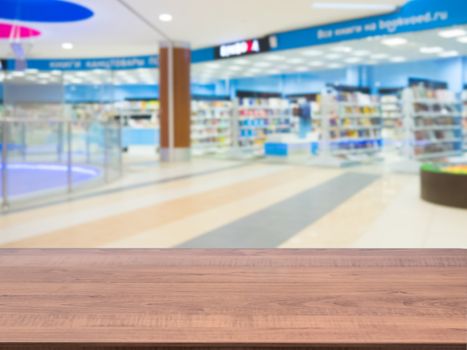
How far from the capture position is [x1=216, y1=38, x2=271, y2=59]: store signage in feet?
40.9

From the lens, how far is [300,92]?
22734 millimetres

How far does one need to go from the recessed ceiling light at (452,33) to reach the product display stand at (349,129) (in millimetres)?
2745

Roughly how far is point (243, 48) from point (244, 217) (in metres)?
8.13

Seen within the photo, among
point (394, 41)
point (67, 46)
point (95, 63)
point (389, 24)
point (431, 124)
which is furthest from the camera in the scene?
point (95, 63)

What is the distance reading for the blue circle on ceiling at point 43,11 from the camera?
33.1 ft

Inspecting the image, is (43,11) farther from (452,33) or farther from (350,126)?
(452,33)

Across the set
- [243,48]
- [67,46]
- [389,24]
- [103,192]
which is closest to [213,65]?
[243,48]

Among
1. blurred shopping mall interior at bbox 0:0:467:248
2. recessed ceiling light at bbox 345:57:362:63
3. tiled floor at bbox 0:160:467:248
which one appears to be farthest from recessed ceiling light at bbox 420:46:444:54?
tiled floor at bbox 0:160:467:248

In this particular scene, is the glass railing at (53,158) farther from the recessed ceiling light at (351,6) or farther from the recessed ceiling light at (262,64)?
the recessed ceiling light at (262,64)

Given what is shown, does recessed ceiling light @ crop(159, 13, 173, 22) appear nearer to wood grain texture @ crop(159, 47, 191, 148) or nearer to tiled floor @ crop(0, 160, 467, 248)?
wood grain texture @ crop(159, 47, 191, 148)

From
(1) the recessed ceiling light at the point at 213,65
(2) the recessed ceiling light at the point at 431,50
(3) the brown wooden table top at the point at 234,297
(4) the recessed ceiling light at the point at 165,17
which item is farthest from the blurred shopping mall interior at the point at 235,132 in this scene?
(3) the brown wooden table top at the point at 234,297

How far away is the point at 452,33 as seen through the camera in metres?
10.5

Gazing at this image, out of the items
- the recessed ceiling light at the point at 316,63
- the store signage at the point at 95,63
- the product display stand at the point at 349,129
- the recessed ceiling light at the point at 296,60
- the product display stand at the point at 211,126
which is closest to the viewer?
the product display stand at the point at 349,129

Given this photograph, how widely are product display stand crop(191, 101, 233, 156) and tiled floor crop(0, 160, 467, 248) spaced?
6301mm
